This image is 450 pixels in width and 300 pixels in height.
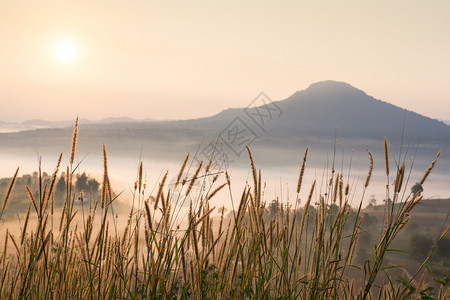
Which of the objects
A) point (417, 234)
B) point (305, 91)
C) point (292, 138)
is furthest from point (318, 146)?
point (417, 234)

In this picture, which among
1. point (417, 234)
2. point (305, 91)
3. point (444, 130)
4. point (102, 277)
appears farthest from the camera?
point (305, 91)

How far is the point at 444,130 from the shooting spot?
184 meters

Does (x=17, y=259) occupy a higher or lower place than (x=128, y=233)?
lower

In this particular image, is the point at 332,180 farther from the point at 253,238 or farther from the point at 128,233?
the point at 128,233

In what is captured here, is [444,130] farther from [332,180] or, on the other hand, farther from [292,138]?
[332,180]

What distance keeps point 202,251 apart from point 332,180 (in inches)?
45.4

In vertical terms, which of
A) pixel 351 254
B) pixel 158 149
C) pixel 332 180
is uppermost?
pixel 332 180

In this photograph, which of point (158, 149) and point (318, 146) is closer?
point (158, 149)

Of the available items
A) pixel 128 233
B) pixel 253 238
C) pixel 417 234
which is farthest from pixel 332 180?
pixel 417 234

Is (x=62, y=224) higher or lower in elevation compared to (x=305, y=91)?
lower

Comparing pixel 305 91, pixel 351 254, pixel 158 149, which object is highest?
pixel 305 91

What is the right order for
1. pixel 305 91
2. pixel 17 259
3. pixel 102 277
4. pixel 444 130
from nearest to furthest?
1. pixel 102 277
2. pixel 17 259
3. pixel 444 130
4. pixel 305 91

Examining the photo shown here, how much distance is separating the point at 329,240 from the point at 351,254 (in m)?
0.20

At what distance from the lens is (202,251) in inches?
108
